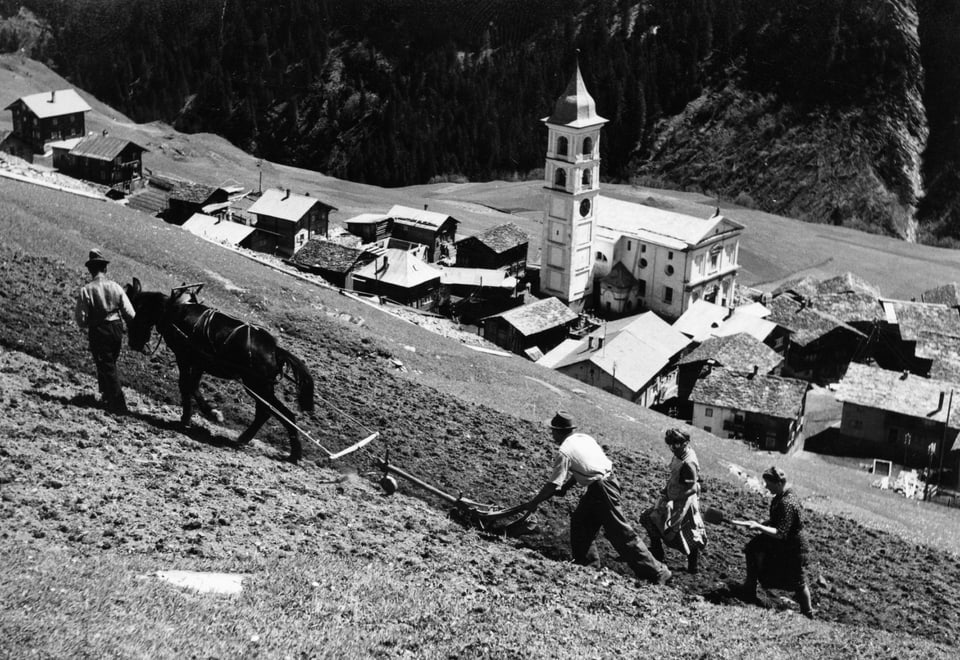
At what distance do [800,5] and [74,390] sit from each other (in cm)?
15226

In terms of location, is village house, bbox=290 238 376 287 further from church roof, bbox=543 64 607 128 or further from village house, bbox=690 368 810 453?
village house, bbox=690 368 810 453

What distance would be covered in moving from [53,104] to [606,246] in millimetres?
65569

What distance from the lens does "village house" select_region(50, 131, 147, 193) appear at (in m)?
104

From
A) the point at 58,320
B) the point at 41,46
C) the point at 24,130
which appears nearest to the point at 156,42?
the point at 41,46

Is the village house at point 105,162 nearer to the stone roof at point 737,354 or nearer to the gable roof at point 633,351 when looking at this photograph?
the gable roof at point 633,351

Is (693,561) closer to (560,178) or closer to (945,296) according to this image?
(560,178)

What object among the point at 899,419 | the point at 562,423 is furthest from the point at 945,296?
the point at 562,423

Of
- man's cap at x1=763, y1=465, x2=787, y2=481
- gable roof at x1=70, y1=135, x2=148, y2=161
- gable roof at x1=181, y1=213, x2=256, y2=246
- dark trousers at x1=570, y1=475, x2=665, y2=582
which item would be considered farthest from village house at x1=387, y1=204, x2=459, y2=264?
man's cap at x1=763, y1=465, x2=787, y2=481

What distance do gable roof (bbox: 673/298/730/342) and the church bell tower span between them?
10053 millimetres

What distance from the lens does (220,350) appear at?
19094 mm

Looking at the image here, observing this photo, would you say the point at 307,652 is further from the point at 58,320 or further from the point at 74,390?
the point at 58,320

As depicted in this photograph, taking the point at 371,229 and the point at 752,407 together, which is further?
the point at 371,229

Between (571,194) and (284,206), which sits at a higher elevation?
(571,194)

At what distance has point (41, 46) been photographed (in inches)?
6885
